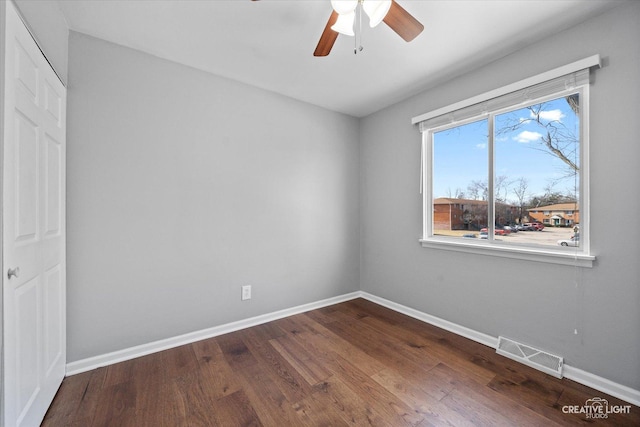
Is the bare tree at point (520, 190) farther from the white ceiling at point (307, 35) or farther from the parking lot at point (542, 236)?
the white ceiling at point (307, 35)

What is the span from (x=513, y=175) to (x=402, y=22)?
5.20 feet

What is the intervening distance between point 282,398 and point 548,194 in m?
2.41

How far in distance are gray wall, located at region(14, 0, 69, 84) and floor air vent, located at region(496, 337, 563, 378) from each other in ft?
11.7

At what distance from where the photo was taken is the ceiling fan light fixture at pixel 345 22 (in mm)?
1370

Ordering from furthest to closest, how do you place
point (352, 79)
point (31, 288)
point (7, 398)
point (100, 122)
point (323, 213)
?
1. point (323, 213)
2. point (352, 79)
3. point (100, 122)
4. point (31, 288)
5. point (7, 398)

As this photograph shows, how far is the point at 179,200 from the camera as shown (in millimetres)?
2234

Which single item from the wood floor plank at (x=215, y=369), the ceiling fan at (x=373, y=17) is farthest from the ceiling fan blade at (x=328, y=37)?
the wood floor plank at (x=215, y=369)

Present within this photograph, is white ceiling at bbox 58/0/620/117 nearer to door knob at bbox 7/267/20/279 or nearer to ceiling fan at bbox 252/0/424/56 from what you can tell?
ceiling fan at bbox 252/0/424/56

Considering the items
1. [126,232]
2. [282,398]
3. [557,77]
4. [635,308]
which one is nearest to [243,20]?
[126,232]

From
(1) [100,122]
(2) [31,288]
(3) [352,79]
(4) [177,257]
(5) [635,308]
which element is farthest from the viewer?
(3) [352,79]

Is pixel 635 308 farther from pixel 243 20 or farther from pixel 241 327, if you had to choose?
pixel 243 20

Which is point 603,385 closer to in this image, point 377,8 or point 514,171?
point 514,171

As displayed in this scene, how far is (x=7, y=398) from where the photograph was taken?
1053mm

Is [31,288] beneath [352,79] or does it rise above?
beneath
